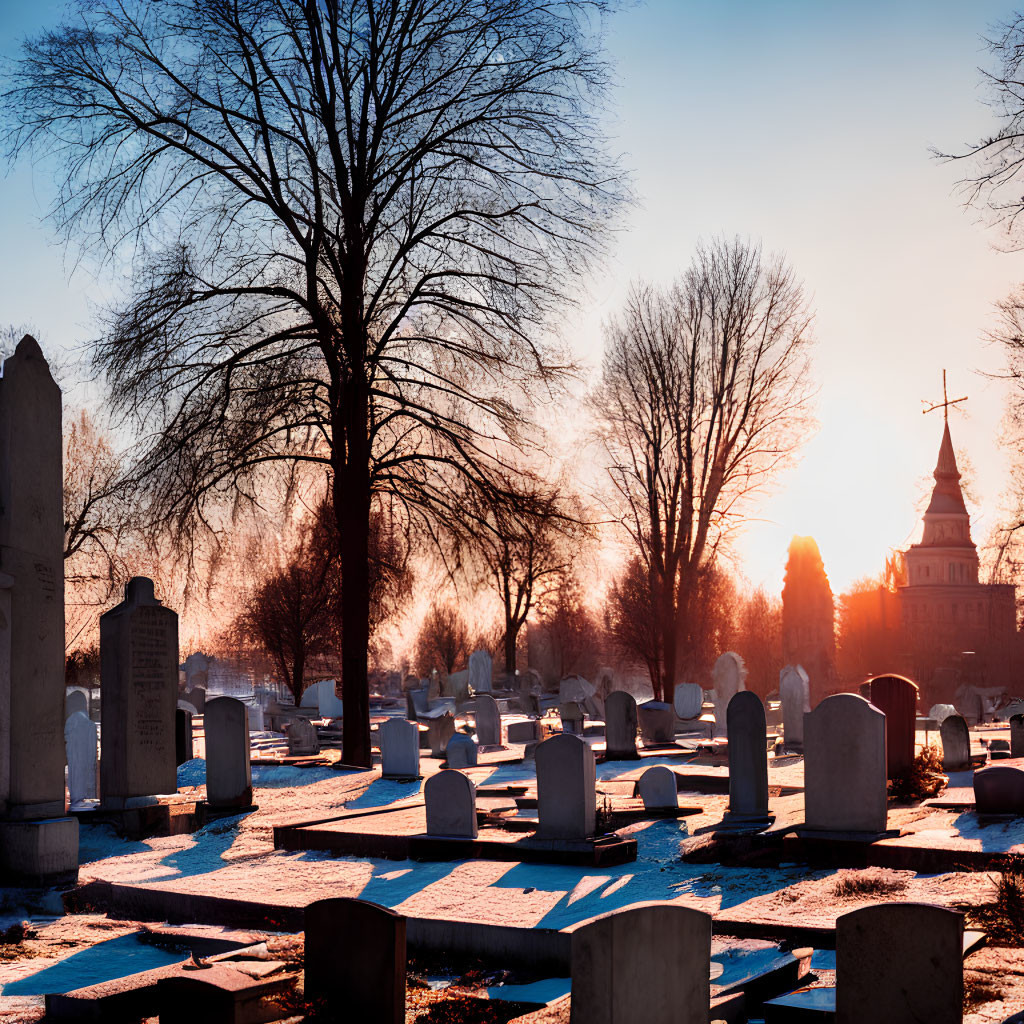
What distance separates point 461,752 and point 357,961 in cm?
1207

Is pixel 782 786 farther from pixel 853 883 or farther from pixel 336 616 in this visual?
pixel 336 616

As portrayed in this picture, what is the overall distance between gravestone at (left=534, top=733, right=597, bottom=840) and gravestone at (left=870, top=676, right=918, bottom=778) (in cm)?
523

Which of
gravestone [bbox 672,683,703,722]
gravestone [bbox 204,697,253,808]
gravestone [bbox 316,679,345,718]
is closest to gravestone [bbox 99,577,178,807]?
gravestone [bbox 204,697,253,808]

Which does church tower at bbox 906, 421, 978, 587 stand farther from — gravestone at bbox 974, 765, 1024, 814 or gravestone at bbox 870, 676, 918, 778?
gravestone at bbox 974, 765, 1024, 814

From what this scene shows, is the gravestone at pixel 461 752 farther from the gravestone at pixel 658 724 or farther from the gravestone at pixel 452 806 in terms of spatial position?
the gravestone at pixel 452 806

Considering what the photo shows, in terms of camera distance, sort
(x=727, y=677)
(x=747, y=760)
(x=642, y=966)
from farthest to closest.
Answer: (x=727, y=677)
(x=747, y=760)
(x=642, y=966)

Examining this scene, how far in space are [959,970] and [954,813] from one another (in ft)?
22.9

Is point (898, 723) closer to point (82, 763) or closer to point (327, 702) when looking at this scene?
point (82, 763)

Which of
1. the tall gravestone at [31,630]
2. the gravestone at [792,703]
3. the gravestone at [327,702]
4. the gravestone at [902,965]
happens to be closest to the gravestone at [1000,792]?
the gravestone at [902,965]

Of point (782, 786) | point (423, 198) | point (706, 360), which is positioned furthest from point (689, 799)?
point (706, 360)

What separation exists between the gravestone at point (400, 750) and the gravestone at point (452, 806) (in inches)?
219

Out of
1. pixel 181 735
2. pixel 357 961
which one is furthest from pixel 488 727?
pixel 357 961

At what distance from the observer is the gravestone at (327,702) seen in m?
31.0

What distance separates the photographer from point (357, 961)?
538 centimetres
